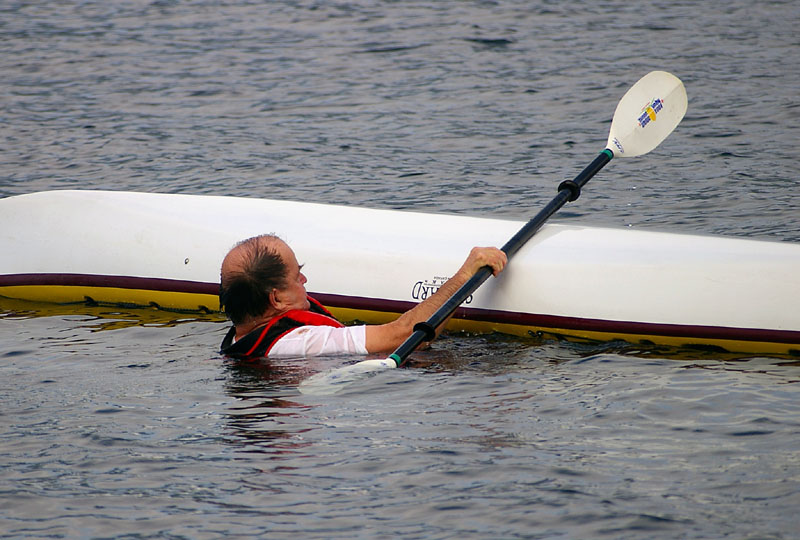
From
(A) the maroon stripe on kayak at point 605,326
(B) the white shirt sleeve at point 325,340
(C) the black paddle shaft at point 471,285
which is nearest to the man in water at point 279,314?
(B) the white shirt sleeve at point 325,340

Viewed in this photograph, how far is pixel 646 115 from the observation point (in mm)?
6273

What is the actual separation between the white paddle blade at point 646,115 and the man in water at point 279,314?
73.5 inches

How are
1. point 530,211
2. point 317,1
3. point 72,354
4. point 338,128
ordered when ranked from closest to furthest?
point 72,354 < point 530,211 < point 338,128 < point 317,1

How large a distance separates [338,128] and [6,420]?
21.9 ft

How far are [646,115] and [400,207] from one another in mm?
2411

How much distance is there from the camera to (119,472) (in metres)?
3.85

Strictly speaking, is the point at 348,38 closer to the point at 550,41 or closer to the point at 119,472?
the point at 550,41

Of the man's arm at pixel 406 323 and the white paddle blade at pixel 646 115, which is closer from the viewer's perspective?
the man's arm at pixel 406 323

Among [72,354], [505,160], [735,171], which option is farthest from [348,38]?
[72,354]

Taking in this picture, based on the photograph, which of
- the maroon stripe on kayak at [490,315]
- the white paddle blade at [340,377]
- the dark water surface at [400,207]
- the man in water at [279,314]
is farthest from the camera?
the maroon stripe on kayak at [490,315]

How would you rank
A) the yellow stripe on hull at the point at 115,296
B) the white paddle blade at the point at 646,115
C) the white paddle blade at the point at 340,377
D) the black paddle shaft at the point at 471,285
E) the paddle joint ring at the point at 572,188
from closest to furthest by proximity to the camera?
1. the white paddle blade at the point at 340,377
2. the black paddle shaft at the point at 471,285
3. the paddle joint ring at the point at 572,188
4. the yellow stripe on hull at the point at 115,296
5. the white paddle blade at the point at 646,115

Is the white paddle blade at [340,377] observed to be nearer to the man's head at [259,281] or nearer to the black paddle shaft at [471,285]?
the black paddle shaft at [471,285]

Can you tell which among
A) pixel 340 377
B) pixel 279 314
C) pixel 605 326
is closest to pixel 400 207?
→ pixel 605 326

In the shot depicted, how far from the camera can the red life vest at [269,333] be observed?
4.77m
